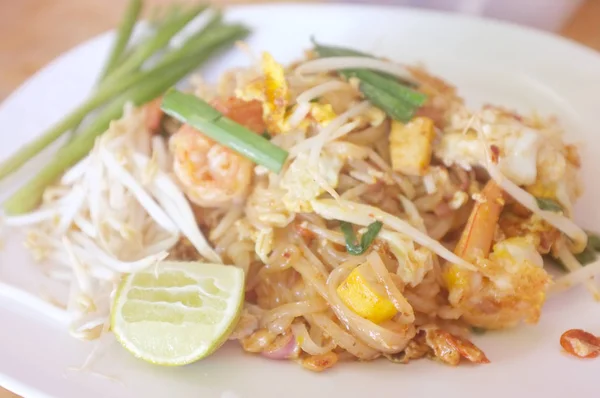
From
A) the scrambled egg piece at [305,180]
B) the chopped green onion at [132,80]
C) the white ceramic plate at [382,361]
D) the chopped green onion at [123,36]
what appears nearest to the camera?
the white ceramic plate at [382,361]

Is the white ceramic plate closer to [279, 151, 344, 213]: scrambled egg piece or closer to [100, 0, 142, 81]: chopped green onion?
[100, 0, 142, 81]: chopped green onion

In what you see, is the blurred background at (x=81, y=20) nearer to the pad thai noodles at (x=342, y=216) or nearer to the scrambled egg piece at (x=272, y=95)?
the pad thai noodles at (x=342, y=216)

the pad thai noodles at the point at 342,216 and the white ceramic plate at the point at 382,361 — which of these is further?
the pad thai noodles at the point at 342,216

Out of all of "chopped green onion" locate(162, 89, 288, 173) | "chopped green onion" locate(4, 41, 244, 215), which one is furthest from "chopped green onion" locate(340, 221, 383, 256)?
"chopped green onion" locate(4, 41, 244, 215)

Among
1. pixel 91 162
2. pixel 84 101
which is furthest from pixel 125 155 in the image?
pixel 84 101

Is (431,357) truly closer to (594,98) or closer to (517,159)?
(517,159)

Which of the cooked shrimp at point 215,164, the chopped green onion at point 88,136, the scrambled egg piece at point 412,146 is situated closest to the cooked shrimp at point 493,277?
the scrambled egg piece at point 412,146

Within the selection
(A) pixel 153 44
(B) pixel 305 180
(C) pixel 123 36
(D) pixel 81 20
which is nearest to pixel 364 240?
(B) pixel 305 180
